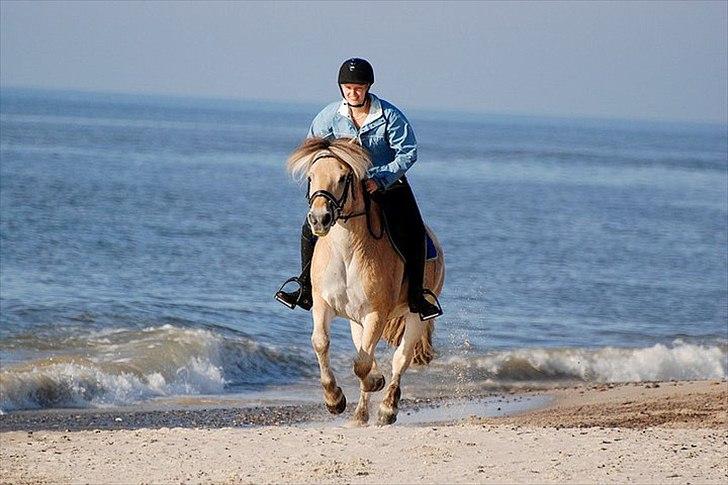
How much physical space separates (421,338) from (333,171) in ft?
8.12

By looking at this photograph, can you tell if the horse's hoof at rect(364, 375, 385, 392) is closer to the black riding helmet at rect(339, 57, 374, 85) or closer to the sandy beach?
the sandy beach

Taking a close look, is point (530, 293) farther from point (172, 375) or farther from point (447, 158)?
point (447, 158)

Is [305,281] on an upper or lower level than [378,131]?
lower

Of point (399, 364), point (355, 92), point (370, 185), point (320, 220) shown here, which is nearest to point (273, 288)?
point (399, 364)

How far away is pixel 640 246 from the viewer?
Result: 38250mm

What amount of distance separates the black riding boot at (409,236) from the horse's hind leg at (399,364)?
17.3 inches

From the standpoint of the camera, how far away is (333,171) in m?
8.91

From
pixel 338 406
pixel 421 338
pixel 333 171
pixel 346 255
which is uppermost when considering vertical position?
pixel 333 171

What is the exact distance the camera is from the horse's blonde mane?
29.7 ft

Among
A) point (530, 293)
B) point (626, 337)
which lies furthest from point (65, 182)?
point (626, 337)

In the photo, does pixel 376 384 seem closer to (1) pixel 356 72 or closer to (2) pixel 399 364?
(2) pixel 399 364

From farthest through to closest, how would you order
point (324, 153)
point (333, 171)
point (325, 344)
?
1. point (325, 344)
2. point (324, 153)
3. point (333, 171)

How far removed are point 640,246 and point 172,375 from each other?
78.5ft

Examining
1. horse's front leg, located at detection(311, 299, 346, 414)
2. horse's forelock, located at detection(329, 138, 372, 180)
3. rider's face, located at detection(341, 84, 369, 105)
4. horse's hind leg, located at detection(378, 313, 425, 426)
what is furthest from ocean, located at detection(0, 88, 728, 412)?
horse's hind leg, located at detection(378, 313, 425, 426)
